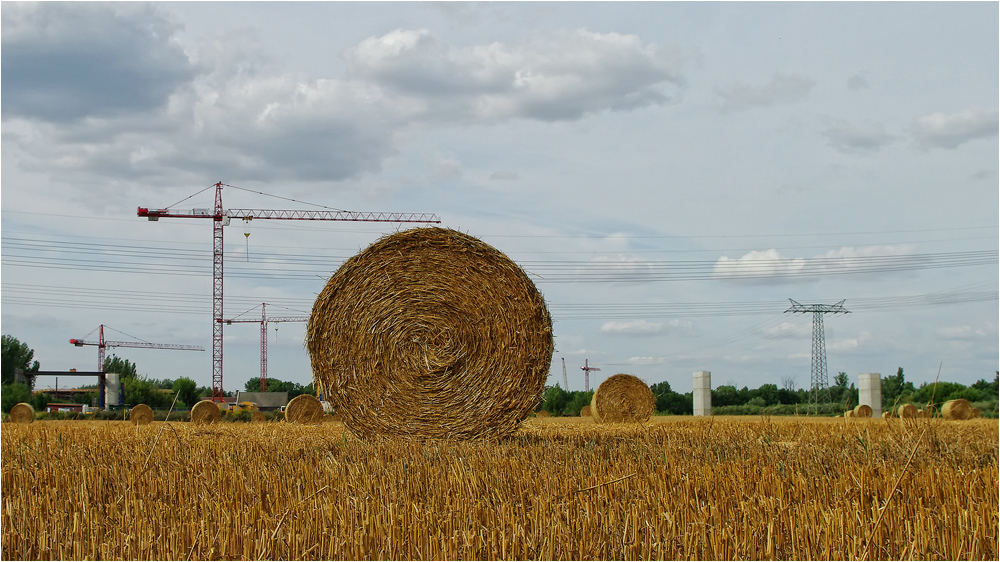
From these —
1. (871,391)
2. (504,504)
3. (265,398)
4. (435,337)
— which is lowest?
(265,398)

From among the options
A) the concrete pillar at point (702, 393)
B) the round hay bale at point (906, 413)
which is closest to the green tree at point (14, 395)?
the concrete pillar at point (702, 393)

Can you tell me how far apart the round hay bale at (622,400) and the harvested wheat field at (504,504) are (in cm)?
896

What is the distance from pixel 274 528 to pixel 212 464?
2412 mm

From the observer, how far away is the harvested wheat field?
338 cm

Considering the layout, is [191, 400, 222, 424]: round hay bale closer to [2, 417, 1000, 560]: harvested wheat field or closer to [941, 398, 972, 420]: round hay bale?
[2, 417, 1000, 560]: harvested wheat field

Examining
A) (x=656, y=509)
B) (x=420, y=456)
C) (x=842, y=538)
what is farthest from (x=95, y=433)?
(x=842, y=538)

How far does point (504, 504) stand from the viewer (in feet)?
12.5

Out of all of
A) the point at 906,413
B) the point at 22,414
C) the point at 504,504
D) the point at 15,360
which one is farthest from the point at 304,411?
the point at 15,360

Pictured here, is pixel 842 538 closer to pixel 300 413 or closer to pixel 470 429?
pixel 470 429

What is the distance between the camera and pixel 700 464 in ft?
18.2

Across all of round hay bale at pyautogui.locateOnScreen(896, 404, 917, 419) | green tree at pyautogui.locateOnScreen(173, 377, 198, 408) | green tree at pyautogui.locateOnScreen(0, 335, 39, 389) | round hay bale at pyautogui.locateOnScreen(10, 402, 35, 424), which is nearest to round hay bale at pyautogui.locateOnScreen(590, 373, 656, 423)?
round hay bale at pyautogui.locateOnScreen(896, 404, 917, 419)

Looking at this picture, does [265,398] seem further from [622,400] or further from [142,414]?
[622,400]

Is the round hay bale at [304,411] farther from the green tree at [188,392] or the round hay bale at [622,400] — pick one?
the green tree at [188,392]

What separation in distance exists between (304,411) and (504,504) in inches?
507
